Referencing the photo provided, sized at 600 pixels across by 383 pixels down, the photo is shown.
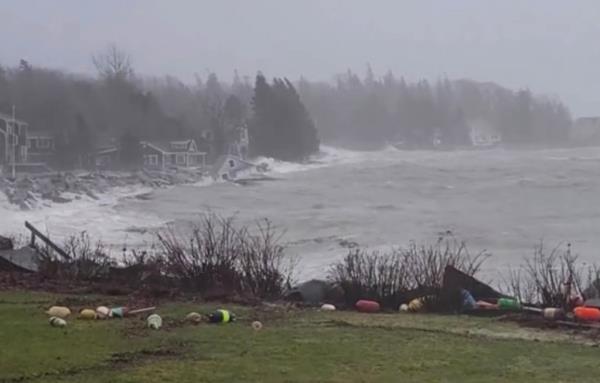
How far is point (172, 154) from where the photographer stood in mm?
83062

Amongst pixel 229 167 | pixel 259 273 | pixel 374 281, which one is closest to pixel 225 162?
pixel 229 167

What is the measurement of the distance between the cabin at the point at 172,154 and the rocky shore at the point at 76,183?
2162 mm

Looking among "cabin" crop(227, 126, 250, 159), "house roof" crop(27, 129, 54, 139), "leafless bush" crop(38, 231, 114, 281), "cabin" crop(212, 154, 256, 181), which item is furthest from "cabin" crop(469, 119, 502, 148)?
"leafless bush" crop(38, 231, 114, 281)

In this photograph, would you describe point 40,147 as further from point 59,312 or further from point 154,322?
point 154,322

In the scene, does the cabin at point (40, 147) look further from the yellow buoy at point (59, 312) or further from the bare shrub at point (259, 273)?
the yellow buoy at point (59, 312)

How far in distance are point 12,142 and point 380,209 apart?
41017mm

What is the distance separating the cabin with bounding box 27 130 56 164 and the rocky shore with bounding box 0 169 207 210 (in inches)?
172

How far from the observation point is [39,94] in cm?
8394

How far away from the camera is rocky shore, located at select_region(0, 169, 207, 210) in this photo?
54844 millimetres

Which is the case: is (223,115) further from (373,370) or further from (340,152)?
(373,370)

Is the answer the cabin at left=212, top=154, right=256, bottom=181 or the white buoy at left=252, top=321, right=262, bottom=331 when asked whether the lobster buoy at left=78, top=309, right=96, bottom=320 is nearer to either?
the white buoy at left=252, top=321, right=262, bottom=331

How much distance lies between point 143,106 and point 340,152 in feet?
109

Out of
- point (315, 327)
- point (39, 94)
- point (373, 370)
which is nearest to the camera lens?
point (373, 370)

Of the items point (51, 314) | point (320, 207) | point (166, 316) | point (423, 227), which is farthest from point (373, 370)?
point (320, 207)
